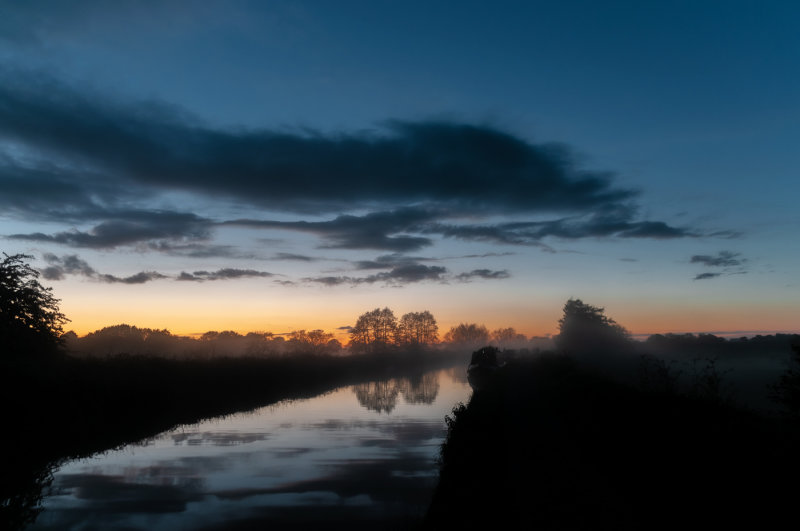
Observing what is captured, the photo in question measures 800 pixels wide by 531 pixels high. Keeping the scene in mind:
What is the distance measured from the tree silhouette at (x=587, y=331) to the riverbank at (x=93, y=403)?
60979mm

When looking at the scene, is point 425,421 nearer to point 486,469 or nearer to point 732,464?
point 486,469

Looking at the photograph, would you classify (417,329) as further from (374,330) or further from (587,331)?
(587,331)

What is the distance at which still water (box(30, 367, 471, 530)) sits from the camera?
9.93 metres

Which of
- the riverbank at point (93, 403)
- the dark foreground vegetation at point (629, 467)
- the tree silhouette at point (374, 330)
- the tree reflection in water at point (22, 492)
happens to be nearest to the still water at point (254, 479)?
the tree reflection in water at point (22, 492)

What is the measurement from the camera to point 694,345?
10275cm

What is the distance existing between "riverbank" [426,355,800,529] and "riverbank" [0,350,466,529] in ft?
31.2

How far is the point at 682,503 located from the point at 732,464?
1.64 meters

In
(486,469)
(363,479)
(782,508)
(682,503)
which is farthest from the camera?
(363,479)

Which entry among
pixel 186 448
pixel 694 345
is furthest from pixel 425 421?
pixel 694 345

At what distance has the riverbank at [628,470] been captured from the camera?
7.76 metres

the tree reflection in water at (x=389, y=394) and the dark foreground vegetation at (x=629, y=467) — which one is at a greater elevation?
the dark foreground vegetation at (x=629, y=467)

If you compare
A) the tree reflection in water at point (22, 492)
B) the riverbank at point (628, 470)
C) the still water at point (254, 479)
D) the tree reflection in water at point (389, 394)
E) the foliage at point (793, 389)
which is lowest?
the tree reflection in water at point (389, 394)

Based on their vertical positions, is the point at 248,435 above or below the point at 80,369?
below

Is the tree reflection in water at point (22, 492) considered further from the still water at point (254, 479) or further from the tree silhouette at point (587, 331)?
the tree silhouette at point (587, 331)
